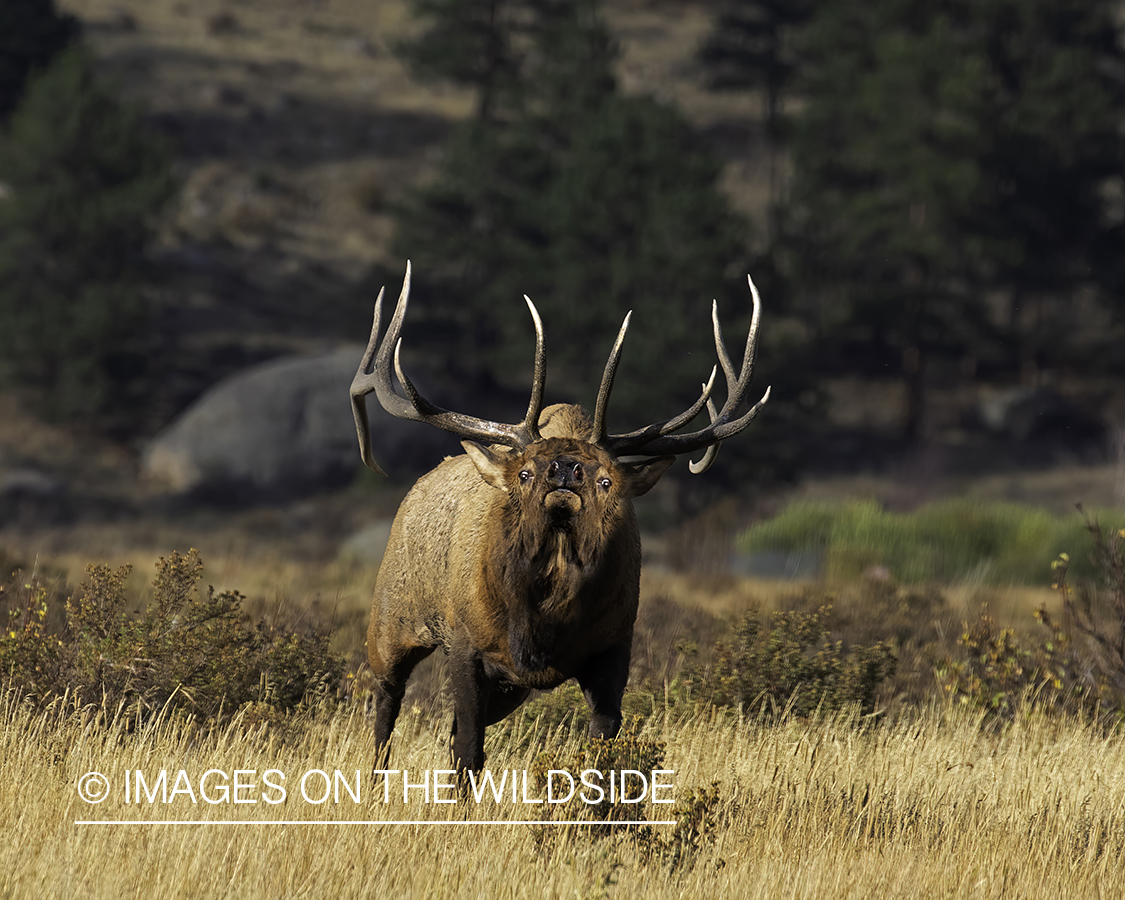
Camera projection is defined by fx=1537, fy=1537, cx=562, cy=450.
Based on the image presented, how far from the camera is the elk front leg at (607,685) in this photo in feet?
20.9

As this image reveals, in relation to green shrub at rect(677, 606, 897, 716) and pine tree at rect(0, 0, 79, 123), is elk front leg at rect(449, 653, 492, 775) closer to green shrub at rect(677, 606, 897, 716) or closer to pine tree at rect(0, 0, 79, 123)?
green shrub at rect(677, 606, 897, 716)

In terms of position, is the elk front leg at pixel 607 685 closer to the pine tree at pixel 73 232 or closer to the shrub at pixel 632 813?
the shrub at pixel 632 813

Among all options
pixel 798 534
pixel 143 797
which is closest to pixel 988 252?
pixel 798 534

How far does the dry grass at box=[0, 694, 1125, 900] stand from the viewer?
543cm

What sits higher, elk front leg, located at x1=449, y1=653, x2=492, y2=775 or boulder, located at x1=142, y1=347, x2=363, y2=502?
elk front leg, located at x1=449, y1=653, x2=492, y2=775

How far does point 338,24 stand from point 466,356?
32.2 metres

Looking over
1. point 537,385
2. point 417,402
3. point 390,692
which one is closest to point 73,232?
point 390,692

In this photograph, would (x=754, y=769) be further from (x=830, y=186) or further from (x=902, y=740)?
(x=830, y=186)

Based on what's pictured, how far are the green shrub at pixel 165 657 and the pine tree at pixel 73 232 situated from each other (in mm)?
26276

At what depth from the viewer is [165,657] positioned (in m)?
7.98

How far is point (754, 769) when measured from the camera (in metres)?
7.21

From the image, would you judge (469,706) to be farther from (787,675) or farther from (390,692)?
(787,675)

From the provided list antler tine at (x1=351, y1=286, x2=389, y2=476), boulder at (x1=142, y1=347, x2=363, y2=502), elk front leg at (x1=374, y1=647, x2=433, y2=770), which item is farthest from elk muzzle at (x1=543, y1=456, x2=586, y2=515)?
boulder at (x1=142, y1=347, x2=363, y2=502)

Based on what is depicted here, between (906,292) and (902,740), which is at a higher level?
(906,292)
